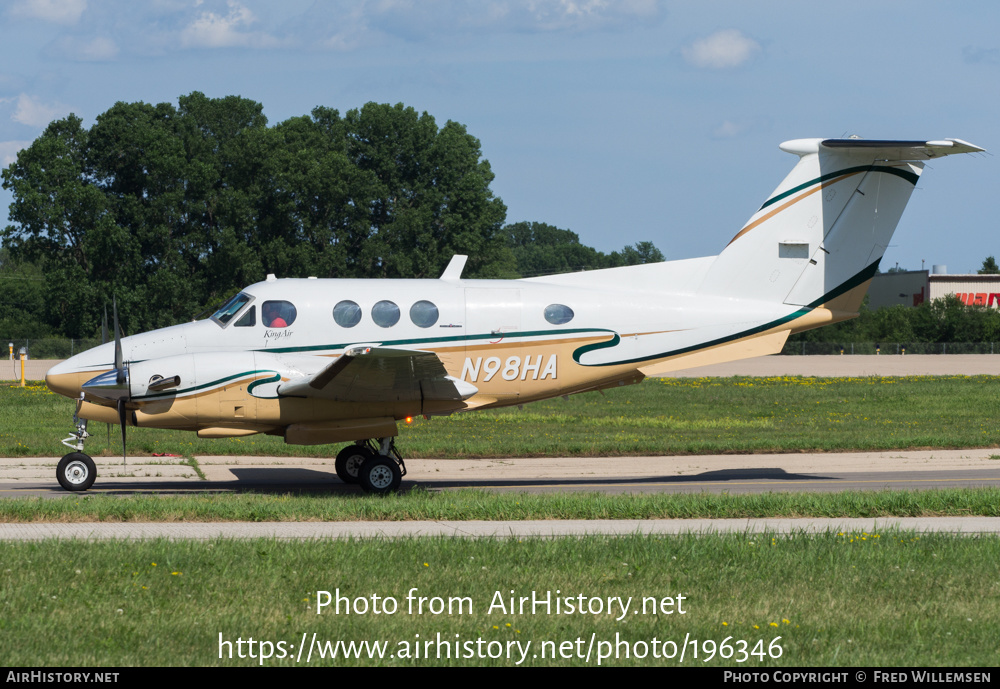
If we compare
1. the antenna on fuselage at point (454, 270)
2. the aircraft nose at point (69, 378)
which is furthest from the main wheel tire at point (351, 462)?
the aircraft nose at point (69, 378)

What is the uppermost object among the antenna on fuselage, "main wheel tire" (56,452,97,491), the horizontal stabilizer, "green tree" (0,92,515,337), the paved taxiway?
"green tree" (0,92,515,337)

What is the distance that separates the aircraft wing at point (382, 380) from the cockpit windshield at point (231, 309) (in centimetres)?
154

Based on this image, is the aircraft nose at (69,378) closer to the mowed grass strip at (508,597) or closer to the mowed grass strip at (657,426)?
the mowed grass strip at (657,426)

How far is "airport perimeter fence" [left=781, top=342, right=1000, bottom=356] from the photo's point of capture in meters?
76.6

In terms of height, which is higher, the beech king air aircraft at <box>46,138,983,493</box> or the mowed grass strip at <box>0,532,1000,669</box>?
the beech king air aircraft at <box>46,138,983,493</box>

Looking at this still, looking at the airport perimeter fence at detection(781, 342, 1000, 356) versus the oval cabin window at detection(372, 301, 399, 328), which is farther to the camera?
the airport perimeter fence at detection(781, 342, 1000, 356)

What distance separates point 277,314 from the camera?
15492mm

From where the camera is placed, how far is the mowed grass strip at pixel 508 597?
6.93 metres

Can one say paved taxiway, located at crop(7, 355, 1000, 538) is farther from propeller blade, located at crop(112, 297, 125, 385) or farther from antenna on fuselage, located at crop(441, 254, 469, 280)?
antenna on fuselage, located at crop(441, 254, 469, 280)

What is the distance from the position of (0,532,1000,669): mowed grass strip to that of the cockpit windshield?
594 cm

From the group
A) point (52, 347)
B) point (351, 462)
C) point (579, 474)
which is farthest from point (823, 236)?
point (52, 347)

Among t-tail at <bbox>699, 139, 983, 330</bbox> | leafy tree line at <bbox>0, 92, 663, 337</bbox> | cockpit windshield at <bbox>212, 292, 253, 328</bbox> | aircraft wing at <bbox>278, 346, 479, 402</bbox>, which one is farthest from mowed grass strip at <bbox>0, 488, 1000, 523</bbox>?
leafy tree line at <bbox>0, 92, 663, 337</bbox>

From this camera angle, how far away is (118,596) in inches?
322
